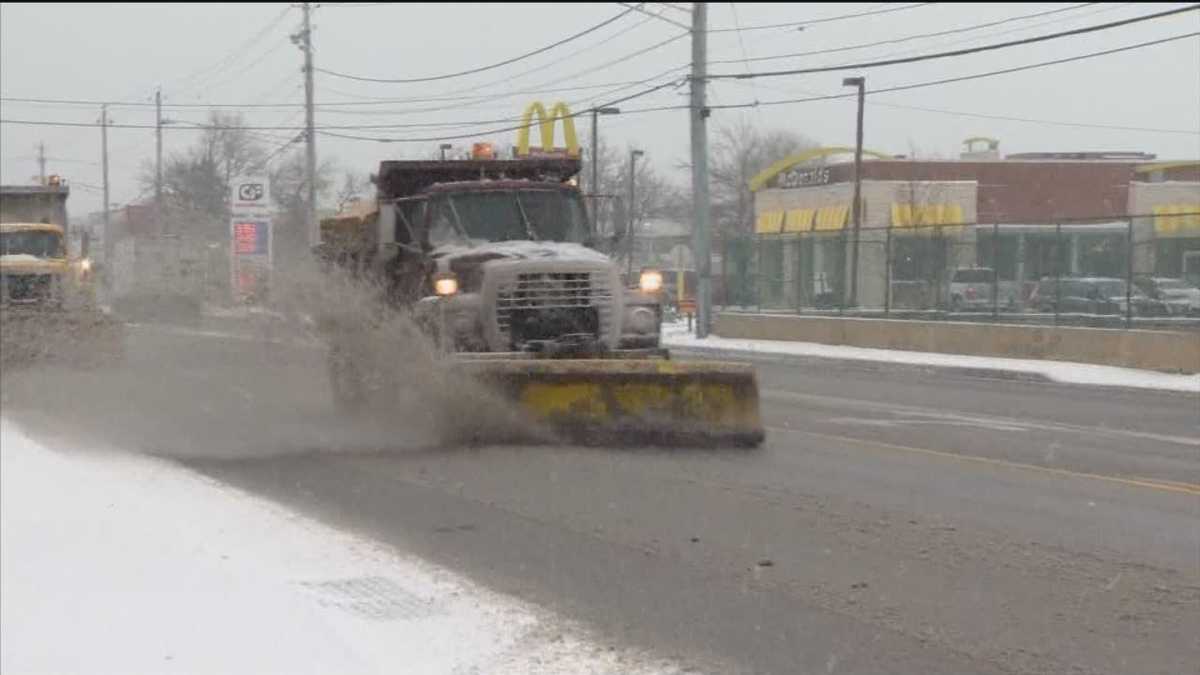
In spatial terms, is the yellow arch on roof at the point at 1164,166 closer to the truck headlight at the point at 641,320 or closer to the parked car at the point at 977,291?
the parked car at the point at 977,291

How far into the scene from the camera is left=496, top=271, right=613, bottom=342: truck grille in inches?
528

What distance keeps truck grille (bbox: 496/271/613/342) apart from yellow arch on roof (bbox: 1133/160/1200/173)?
13.9 meters

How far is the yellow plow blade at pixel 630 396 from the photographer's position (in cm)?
1302

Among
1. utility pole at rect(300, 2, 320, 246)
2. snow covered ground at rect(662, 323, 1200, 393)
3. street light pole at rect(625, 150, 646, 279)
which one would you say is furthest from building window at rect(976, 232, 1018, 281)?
utility pole at rect(300, 2, 320, 246)

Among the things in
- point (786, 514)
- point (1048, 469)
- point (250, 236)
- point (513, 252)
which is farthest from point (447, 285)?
point (250, 236)

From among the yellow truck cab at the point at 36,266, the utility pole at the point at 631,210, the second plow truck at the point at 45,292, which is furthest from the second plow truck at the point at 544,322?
the yellow truck cab at the point at 36,266

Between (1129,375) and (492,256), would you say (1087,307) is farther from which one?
(492,256)

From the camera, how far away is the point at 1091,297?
2683 centimetres

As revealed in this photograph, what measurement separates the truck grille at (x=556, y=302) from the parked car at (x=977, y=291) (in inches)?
675

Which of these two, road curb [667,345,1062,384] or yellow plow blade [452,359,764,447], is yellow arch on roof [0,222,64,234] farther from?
road curb [667,345,1062,384]

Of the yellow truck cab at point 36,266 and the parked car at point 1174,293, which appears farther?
the parked car at point 1174,293

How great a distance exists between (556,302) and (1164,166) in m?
18.9

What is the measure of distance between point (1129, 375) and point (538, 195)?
45.0 feet

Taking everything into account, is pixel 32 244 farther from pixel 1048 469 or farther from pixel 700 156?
pixel 700 156
